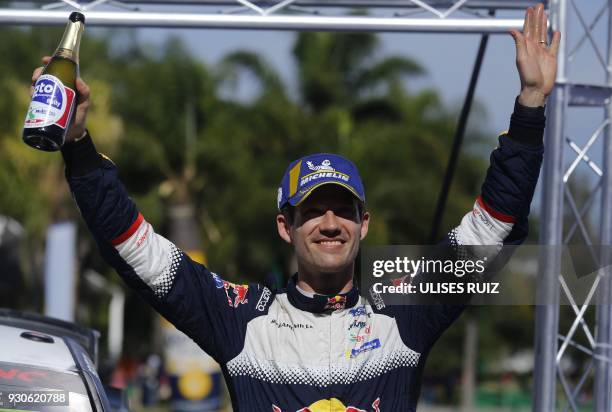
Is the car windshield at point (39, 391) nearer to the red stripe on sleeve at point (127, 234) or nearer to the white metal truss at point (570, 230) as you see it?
the red stripe on sleeve at point (127, 234)

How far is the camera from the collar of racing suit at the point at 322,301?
9.75 ft

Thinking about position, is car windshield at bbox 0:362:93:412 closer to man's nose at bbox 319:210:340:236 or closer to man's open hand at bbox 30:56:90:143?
man's open hand at bbox 30:56:90:143

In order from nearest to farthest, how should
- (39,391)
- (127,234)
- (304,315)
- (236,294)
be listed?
(127,234) → (304,315) → (236,294) → (39,391)

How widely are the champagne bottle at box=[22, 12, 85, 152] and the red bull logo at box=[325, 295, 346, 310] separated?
0.86m

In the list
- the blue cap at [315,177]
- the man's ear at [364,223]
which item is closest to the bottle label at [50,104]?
the blue cap at [315,177]

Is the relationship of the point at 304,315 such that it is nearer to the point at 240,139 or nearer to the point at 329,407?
the point at 329,407

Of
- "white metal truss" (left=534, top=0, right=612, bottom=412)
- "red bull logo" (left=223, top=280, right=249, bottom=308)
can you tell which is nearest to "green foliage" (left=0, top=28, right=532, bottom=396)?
"white metal truss" (left=534, top=0, right=612, bottom=412)

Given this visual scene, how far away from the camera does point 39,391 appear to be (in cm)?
339

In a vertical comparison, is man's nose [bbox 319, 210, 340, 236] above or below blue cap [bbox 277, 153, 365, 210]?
below

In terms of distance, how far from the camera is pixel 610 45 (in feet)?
18.8

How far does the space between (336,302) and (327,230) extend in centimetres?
22

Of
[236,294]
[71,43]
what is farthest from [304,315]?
[71,43]

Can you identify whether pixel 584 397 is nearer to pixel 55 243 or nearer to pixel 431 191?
pixel 431 191

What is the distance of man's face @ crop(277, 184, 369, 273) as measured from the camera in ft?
9.50
